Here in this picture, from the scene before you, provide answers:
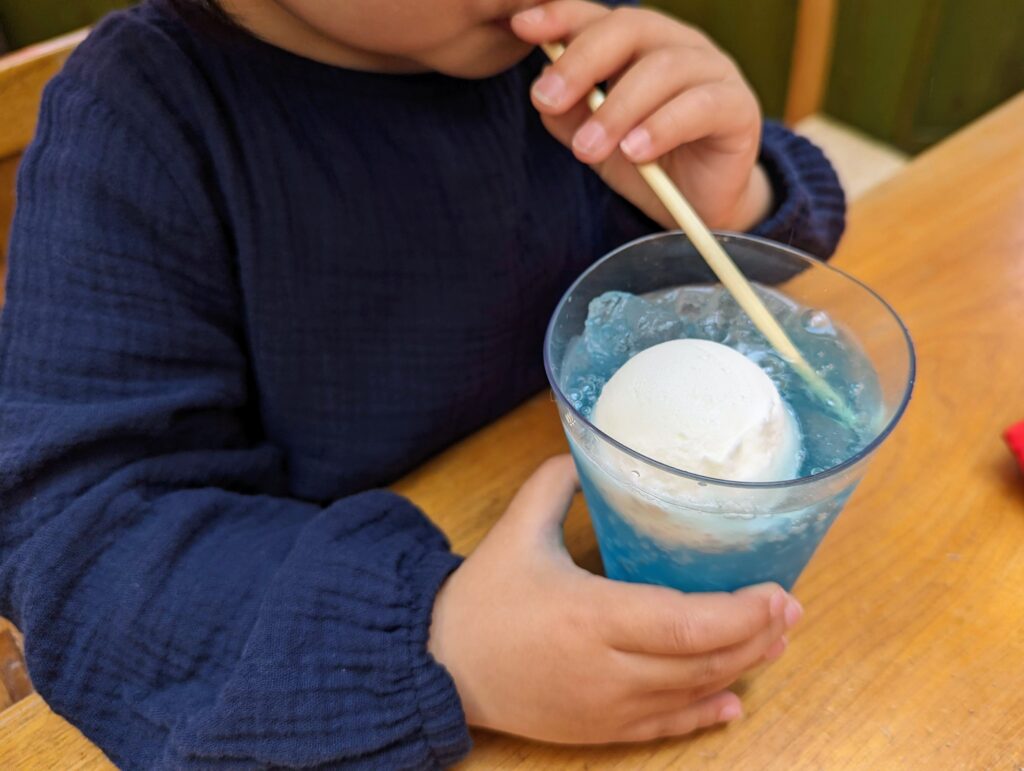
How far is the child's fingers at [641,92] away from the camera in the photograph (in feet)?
1.95

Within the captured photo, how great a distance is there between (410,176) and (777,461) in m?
0.40

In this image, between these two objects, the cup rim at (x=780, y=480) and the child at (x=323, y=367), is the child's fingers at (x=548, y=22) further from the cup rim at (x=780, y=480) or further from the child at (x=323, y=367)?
the cup rim at (x=780, y=480)

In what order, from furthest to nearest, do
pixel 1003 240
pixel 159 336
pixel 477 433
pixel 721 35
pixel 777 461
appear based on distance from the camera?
pixel 721 35 < pixel 1003 240 < pixel 477 433 < pixel 159 336 < pixel 777 461

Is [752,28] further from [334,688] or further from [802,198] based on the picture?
[334,688]

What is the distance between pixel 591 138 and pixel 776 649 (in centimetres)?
34

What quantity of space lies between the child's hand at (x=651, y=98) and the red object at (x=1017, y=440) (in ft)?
0.91

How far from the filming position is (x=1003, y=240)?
32.5 inches

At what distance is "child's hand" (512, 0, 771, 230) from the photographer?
1.95 ft

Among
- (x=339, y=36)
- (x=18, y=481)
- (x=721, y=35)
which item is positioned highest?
(x=339, y=36)

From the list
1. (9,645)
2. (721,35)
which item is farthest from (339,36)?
(721,35)

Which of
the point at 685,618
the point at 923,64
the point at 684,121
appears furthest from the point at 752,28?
the point at 685,618

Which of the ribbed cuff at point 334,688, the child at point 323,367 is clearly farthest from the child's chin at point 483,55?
the ribbed cuff at point 334,688

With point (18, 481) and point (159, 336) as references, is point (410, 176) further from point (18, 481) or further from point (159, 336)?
point (18, 481)

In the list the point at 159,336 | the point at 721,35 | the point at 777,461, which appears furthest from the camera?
the point at 721,35
